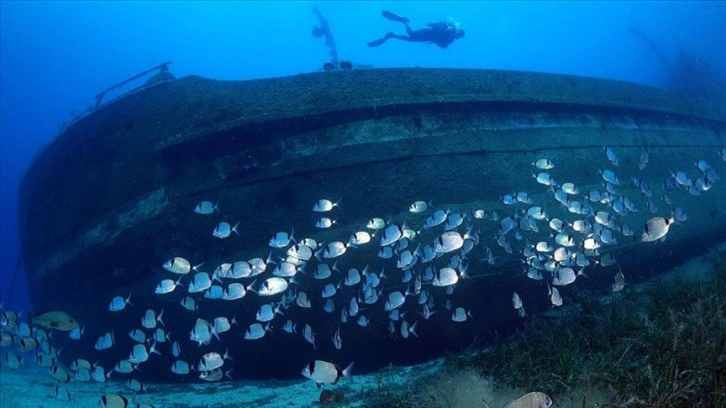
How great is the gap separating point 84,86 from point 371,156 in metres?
170

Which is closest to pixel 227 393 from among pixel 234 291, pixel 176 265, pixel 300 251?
pixel 234 291

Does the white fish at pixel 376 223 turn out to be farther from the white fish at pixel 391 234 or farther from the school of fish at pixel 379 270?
the white fish at pixel 391 234

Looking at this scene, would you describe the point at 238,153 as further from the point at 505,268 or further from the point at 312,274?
the point at 505,268

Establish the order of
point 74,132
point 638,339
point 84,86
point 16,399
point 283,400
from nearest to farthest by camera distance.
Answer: point 638,339 → point 283,400 → point 16,399 → point 74,132 → point 84,86

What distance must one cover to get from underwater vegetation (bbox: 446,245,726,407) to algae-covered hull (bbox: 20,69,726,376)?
133 centimetres

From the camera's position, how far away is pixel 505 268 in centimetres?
816

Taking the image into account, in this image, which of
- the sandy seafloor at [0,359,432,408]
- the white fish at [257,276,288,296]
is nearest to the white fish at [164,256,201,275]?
the white fish at [257,276,288,296]

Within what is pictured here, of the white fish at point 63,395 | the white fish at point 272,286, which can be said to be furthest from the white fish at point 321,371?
the white fish at point 63,395

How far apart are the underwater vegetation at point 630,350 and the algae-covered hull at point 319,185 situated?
1328 millimetres

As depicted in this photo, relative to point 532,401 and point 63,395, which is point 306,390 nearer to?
point 63,395

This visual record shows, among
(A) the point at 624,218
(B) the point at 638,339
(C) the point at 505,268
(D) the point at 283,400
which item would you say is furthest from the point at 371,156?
(A) the point at 624,218

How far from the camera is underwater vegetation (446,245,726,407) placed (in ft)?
12.3

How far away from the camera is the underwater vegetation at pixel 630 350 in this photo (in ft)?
12.3

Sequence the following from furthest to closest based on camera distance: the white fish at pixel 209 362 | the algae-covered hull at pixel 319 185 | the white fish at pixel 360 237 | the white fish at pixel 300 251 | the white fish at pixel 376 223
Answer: the algae-covered hull at pixel 319 185, the white fish at pixel 376 223, the white fish at pixel 360 237, the white fish at pixel 300 251, the white fish at pixel 209 362
